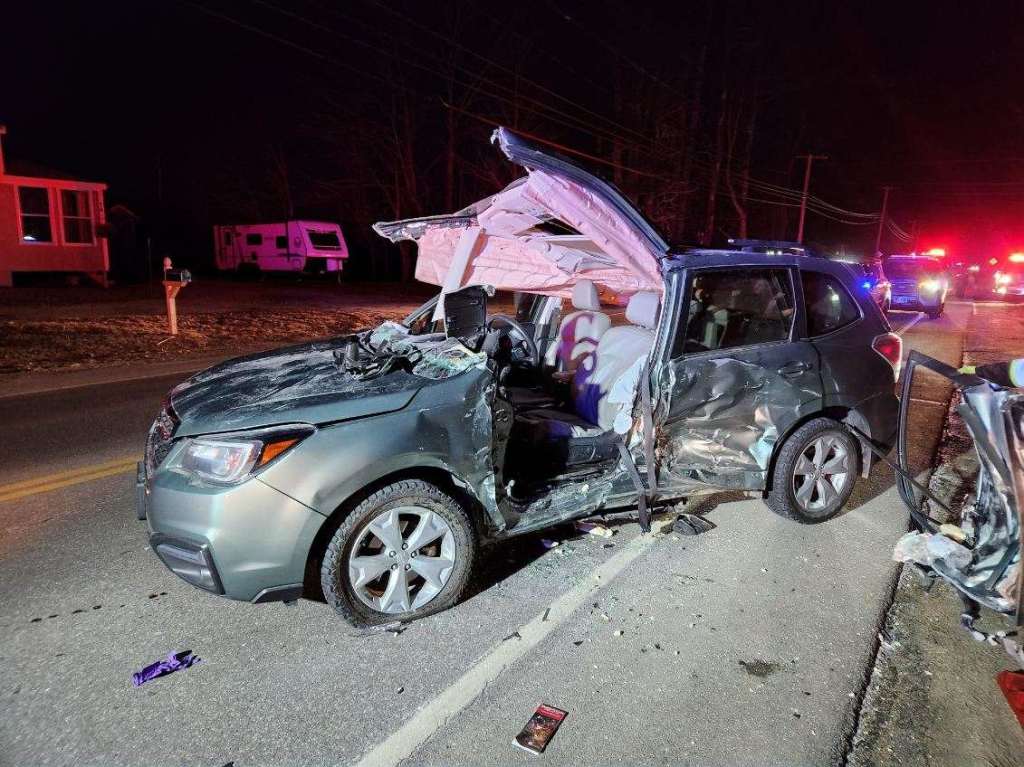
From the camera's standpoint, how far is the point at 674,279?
3.81m

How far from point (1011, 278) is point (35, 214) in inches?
1439

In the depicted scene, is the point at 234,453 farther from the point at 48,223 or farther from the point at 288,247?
the point at 288,247

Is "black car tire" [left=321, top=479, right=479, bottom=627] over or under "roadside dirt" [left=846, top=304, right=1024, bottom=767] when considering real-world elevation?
over

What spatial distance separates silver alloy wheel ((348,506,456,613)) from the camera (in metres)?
3.01

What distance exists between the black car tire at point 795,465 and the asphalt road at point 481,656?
125mm

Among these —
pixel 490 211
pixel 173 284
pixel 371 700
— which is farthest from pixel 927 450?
pixel 173 284

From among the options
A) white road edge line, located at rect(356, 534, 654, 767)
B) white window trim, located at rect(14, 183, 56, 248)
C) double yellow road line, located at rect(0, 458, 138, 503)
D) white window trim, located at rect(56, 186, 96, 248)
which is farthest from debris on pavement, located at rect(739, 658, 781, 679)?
white window trim, located at rect(56, 186, 96, 248)

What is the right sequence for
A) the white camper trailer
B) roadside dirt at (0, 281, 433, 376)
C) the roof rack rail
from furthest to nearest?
the white camper trailer
roadside dirt at (0, 281, 433, 376)
the roof rack rail

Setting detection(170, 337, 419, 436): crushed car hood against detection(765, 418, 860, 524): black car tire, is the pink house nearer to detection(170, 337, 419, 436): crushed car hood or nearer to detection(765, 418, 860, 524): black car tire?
detection(170, 337, 419, 436): crushed car hood

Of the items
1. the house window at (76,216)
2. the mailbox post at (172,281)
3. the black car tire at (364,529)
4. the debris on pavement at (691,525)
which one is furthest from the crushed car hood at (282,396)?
the house window at (76,216)

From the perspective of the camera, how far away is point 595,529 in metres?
4.24

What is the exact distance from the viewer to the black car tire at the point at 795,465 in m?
4.19

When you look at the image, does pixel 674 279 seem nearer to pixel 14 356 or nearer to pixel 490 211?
pixel 490 211

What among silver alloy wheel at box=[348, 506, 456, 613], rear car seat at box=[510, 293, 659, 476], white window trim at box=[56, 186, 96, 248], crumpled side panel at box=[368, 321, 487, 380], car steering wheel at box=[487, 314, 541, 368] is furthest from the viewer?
white window trim at box=[56, 186, 96, 248]
